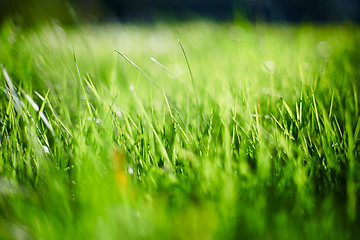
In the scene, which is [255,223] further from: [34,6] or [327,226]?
[34,6]

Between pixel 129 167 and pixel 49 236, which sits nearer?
pixel 49 236

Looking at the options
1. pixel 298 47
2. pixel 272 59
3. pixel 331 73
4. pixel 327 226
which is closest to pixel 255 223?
pixel 327 226

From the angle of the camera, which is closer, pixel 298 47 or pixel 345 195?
pixel 345 195

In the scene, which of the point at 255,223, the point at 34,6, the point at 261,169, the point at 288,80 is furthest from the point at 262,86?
the point at 34,6

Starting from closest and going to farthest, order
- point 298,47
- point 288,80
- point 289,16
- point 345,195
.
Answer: point 345,195 < point 288,80 < point 298,47 < point 289,16

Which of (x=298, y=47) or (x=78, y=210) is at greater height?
(x=298, y=47)

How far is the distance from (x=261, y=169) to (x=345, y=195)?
0.48 feet

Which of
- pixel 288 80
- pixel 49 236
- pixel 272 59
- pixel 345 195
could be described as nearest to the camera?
pixel 49 236

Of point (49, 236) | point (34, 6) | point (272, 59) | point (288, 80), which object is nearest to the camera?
point (49, 236)

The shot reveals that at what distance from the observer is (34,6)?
3930 millimetres

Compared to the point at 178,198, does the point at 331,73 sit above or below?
above

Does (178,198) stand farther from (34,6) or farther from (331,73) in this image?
(34,6)

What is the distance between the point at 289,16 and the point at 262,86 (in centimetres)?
992

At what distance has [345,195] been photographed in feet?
1.42
